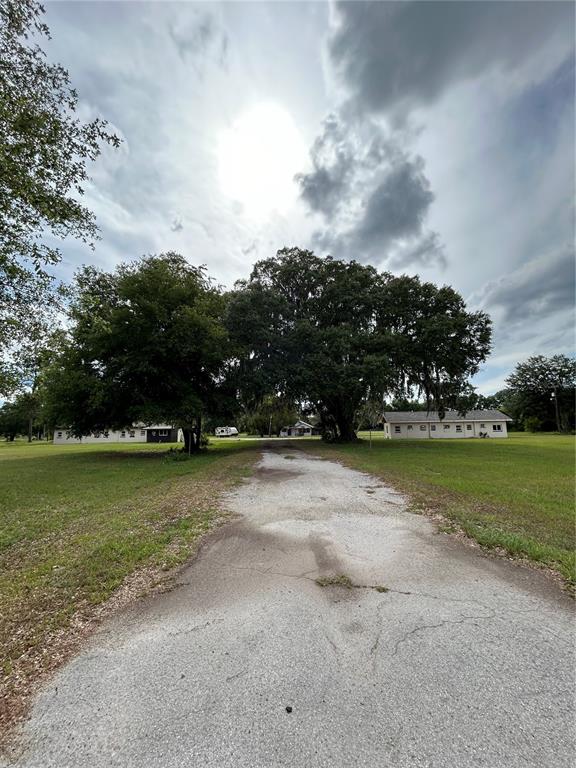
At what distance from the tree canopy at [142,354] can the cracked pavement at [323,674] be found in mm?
15349

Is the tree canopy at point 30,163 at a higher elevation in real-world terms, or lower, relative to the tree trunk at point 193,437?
higher

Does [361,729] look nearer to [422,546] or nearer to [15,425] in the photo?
[422,546]

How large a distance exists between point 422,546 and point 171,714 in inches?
145

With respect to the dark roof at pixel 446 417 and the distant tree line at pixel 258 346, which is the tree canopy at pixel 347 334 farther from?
the dark roof at pixel 446 417

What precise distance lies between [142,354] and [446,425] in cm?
4449

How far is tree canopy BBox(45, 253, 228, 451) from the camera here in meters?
18.0

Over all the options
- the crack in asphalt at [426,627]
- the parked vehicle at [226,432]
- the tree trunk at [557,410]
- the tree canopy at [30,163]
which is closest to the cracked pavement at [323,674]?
the crack in asphalt at [426,627]

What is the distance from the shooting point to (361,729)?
1921 millimetres

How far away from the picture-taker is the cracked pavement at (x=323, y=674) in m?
1.83

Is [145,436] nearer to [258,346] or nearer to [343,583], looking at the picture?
[258,346]

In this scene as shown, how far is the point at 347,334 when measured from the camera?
22.4m

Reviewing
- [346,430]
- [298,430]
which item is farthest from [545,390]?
[346,430]

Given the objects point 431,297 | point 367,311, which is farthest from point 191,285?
point 431,297

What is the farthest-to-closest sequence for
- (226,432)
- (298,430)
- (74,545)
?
(298,430) < (226,432) < (74,545)
